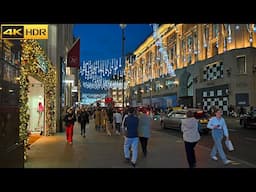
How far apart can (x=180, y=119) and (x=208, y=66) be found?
31.2 metres

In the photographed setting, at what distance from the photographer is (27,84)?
37.3ft

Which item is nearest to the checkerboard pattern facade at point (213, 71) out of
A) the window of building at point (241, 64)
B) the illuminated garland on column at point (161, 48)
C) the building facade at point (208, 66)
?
the building facade at point (208, 66)

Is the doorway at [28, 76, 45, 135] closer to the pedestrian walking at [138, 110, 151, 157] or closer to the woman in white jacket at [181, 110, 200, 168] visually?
the pedestrian walking at [138, 110, 151, 157]

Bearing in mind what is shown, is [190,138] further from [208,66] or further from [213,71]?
[208,66]

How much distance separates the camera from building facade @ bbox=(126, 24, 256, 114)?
45250 mm

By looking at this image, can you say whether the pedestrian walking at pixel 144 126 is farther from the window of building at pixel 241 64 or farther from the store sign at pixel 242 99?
the window of building at pixel 241 64

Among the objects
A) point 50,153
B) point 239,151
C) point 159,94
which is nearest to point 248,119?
point 239,151

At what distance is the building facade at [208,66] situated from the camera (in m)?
45.2

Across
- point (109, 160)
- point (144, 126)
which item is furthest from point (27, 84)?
point (144, 126)

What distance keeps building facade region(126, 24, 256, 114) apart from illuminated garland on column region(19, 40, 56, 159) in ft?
69.1

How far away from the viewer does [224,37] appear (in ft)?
160

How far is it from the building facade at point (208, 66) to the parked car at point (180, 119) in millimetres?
14976
